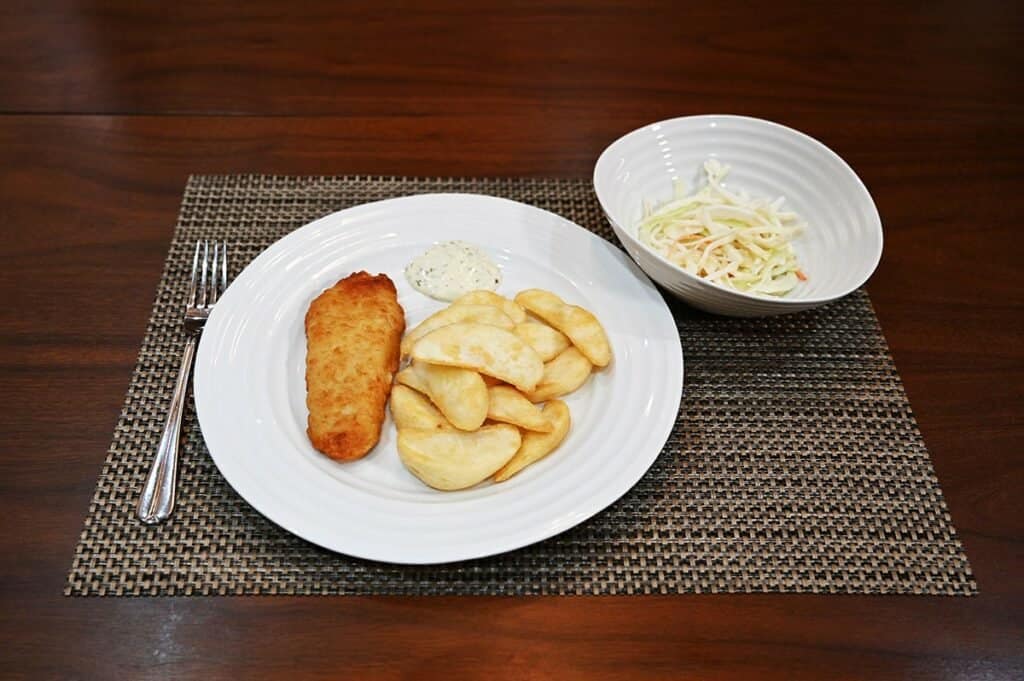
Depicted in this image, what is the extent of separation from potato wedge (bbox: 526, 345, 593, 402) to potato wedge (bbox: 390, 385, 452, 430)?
0.18 meters

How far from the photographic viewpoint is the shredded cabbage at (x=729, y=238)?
189 centimetres

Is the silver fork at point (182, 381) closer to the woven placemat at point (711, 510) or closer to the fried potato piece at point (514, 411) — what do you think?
the woven placemat at point (711, 510)

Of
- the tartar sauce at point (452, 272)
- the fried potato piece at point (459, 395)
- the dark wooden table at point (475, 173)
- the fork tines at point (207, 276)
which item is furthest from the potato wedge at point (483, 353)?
the fork tines at point (207, 276)

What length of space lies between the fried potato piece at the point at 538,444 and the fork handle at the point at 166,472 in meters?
0.58

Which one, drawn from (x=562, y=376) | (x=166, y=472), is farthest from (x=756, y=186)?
(x=166, y=472)

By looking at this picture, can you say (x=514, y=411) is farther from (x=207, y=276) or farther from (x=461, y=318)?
(x=207, y=276)

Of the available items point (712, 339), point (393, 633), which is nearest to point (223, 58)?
point (712, 339)

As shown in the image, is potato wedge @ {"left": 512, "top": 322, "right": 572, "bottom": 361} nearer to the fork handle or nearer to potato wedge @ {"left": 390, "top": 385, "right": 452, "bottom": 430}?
potato wedge @ {"left": 390, "top": 385, "right": 452, "bottom": 430}

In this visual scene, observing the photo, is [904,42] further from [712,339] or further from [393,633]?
[393,633]

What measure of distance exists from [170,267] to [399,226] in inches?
20.8

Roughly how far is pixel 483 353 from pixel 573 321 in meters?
0.24

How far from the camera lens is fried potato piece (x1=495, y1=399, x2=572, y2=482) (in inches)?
60.8

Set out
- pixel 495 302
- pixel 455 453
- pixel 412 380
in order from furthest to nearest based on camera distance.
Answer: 1. pixel 495 302
2. pixel 412 380
3. pixel 455 453

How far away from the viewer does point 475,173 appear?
2.28m
